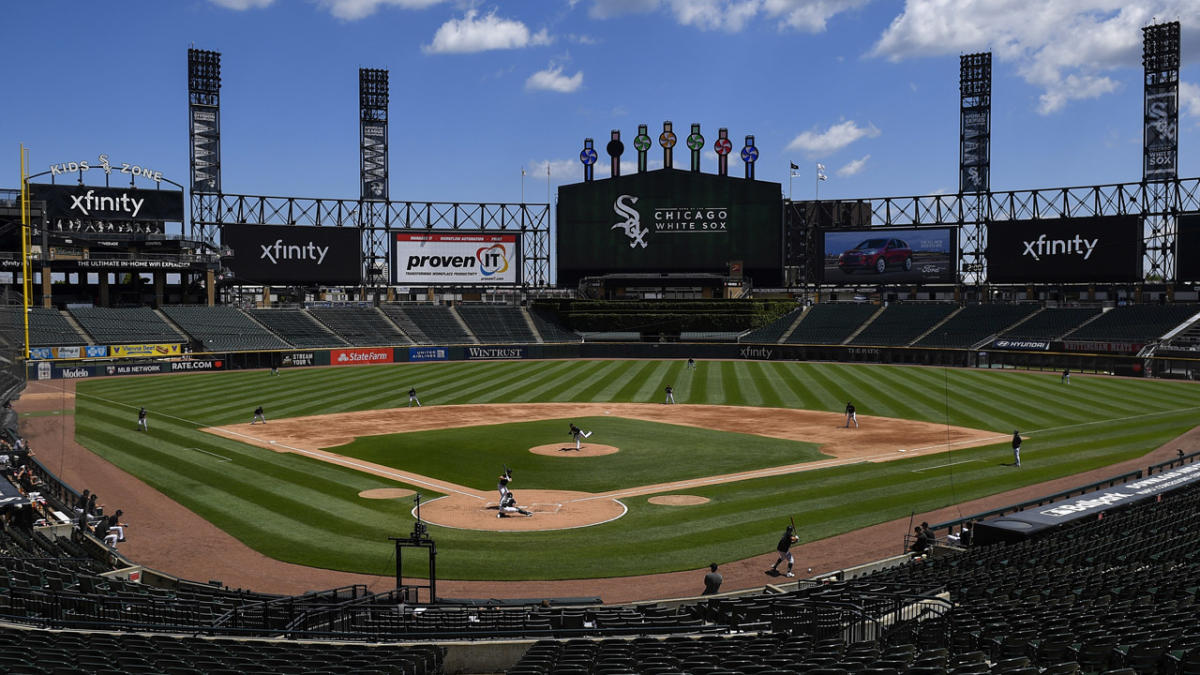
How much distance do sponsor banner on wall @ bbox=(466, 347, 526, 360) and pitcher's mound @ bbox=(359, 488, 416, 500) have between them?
2164 inches

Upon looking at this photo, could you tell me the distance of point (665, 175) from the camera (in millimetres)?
92938

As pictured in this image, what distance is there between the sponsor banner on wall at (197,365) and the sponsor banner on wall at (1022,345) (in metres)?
63.0

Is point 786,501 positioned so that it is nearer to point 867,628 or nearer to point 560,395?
point 867,628

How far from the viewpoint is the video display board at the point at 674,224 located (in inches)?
3632

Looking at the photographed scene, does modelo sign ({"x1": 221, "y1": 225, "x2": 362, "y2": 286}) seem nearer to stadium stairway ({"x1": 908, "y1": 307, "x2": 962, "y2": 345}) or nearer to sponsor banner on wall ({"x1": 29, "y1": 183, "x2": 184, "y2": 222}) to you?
sponsor banner on wall ({"x1": 29, "y1": 183, "x2": 184, "y2": 222})

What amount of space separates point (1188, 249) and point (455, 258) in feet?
232

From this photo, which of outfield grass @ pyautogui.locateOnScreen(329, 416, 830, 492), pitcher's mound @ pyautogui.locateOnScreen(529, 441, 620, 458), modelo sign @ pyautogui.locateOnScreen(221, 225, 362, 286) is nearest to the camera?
outfield grass @ pyautogui.locateOnScreen(329, 416, 830, 492)

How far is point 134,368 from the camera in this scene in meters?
65.7

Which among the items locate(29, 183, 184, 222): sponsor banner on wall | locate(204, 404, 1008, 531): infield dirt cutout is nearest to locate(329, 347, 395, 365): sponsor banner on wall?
locate(29, 183, 184, 222): sponsor banner on wall

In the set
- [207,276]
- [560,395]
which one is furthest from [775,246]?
[207,276]

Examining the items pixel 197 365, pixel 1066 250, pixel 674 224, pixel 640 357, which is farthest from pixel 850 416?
pixel 674 224

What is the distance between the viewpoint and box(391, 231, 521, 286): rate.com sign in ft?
313

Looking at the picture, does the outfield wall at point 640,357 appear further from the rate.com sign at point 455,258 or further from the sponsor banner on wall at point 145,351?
the rate.com sign at point 455,258

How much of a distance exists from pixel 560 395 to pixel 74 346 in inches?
1529
